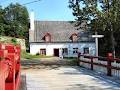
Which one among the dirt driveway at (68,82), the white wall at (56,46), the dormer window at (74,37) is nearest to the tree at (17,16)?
the white wall at (56,46)

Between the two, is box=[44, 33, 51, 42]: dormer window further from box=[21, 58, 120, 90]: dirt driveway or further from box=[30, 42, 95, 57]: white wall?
box=[21, 58, 120, 90]: dirt driveway

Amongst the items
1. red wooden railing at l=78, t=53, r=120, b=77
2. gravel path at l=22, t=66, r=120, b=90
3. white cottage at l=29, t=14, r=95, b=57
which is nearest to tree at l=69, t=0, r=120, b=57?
red wooden railing at l=78, t=53, r=120, b=77

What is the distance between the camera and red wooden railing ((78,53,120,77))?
16327 millimetres

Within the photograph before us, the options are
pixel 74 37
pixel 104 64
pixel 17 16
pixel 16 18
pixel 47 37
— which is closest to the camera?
pixel 104 64

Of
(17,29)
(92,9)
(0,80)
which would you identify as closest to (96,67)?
(92,9)

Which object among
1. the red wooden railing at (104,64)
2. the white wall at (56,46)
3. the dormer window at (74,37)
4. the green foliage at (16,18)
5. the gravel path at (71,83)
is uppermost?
the green foliage at (16,18)

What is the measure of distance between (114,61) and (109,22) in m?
9.11

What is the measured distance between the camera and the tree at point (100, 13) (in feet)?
82.6

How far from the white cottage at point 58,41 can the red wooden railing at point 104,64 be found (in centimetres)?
4156

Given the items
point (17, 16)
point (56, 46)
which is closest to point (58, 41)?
point (56, 46)

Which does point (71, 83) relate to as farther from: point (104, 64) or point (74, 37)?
point (74, 37)

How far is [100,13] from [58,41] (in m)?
42.6

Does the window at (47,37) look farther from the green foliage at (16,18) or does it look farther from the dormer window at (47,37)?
the green foliage at (16,18)

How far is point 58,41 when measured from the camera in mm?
67688
